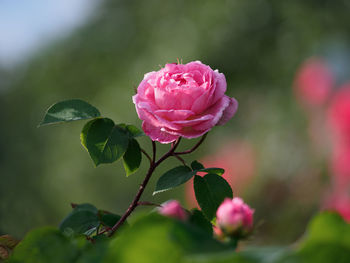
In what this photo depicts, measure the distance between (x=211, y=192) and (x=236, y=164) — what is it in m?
2.39

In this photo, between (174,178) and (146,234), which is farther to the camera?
(174,178)

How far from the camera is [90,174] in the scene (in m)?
4.10

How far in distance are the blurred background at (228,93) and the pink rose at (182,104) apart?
132cm

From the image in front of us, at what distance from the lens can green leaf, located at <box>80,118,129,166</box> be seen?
0.56 meters

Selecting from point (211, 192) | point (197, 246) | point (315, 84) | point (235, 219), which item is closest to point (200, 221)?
point (211, 192)

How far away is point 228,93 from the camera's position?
3674 mm

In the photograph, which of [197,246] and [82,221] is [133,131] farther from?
[197,246]

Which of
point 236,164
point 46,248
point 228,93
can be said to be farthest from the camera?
point 228,93

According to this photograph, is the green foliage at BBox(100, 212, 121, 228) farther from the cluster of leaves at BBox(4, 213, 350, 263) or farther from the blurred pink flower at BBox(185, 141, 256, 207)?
the blurred pink flower at BBox(185, 141, 256, 207)

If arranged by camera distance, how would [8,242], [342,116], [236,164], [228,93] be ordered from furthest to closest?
1. [228,93]
2. [236,164]
3. [342,116]
4. [8,242]

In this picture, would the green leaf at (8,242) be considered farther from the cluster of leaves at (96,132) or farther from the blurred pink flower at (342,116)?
the blurred pink flower at (342,116)

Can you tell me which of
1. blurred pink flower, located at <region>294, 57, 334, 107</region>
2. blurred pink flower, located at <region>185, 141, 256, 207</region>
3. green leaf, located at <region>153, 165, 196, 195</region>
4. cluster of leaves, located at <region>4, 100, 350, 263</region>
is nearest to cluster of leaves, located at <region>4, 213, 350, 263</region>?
cluster of leaves, located at <region>4, 100, 350, 263</region>

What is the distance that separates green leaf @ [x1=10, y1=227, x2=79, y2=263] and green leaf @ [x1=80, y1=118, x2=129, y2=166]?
163 millimetres

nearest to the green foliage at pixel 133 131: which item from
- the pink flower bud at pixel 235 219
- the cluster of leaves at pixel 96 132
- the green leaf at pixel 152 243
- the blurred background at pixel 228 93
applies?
the cluster of leaves at pixel 96 132
